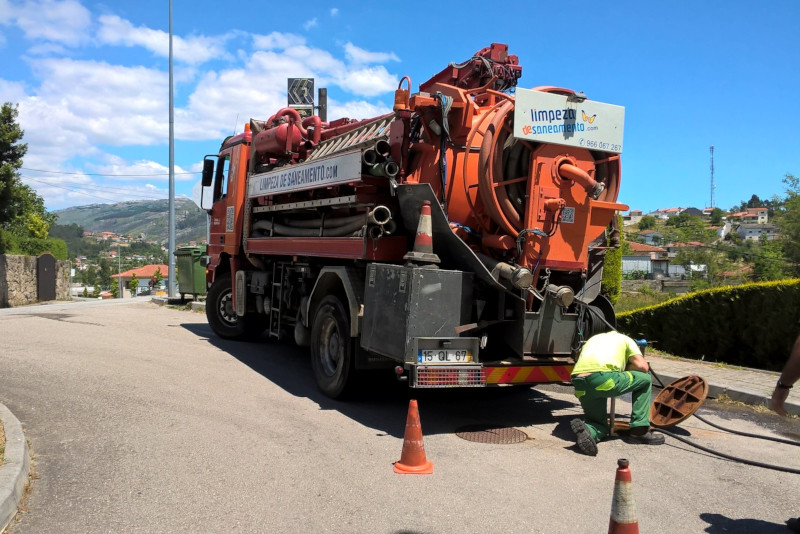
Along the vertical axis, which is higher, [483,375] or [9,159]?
[9,159]

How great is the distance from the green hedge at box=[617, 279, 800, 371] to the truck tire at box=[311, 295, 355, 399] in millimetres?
5712

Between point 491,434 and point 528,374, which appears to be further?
point 528,374

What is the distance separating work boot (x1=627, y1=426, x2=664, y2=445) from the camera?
18.6 ft

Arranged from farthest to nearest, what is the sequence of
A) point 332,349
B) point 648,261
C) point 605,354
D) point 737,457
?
point 648,261 < point 332,349 < point 605,354 < point 737,457

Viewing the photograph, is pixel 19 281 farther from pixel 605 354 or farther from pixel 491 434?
pixel 605 354

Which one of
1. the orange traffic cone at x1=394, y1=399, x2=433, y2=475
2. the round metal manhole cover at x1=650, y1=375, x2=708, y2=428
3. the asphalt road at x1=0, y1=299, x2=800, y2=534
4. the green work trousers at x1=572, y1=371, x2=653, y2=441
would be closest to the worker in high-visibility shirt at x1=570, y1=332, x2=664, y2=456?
the green work trousers at x1=572, y1=371, x2=653, y2=441

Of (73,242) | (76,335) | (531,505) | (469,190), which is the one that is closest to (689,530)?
(531,505)

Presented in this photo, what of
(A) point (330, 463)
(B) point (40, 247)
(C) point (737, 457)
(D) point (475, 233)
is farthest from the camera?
(B) point (40, 247)

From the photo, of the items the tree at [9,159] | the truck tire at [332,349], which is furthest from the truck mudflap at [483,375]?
the tree at [9,159]

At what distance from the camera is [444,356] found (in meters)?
5.79

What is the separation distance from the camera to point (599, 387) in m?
5.44

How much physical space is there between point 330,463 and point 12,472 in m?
2.17

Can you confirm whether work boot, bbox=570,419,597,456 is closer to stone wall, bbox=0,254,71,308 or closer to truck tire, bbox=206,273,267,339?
truck tire, bbox=206,273,267,339

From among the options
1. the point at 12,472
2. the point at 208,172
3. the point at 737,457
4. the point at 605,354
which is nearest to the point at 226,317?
the point at 208,172
